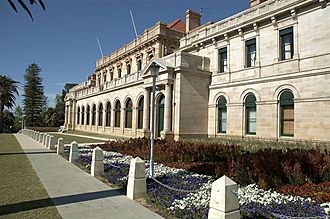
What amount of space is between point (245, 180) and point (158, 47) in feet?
88.9

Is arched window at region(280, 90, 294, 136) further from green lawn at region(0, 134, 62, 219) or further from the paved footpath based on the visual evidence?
green lawn at region(0, 134, 62, 219)

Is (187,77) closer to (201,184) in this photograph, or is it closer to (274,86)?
(274,86)

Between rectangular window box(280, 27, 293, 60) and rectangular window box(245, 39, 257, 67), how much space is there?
2277 millimetres

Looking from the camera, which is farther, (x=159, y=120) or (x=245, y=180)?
(x=159, y=120)

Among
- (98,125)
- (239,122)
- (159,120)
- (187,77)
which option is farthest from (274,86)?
(98,125)

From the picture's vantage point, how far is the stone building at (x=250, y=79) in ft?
52.8

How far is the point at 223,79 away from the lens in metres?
22.5

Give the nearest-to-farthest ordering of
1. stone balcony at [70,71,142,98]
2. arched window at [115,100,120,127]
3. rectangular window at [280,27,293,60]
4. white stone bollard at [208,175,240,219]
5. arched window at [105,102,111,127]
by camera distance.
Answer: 1. white stone bollard at [208,175,240,219]
2. rectangular window at [280,27,293,60]
3. stone balcony at [70,71,142,98]
4. arched window at [115,100,120,127]
5. arched window at [105,102,111,127]

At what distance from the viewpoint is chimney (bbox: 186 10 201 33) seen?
3225 centimetres

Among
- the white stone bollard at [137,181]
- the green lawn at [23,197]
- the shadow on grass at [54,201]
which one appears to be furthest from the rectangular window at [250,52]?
the green lawn at [23,197]

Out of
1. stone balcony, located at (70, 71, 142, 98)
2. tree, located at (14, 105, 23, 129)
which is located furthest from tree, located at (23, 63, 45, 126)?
stone balcony, located at (70, 71, 142, 98)

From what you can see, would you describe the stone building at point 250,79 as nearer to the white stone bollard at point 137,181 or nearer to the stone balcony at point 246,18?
the stone balcony at point 246,18

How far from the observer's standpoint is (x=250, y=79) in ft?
65.7

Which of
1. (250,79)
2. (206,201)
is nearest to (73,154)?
(206,201)
